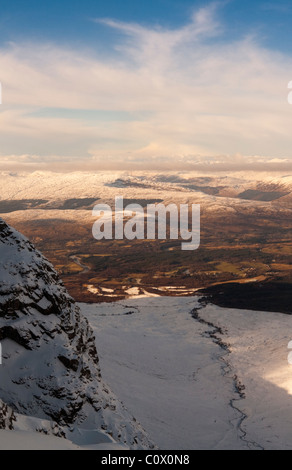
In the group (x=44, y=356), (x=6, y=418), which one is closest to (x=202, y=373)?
(x=44, y=356)

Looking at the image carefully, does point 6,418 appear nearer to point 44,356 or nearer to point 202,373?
point 44,356

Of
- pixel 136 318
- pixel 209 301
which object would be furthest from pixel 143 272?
pixel 136 318

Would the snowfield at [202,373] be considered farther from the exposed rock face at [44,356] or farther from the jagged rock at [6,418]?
the jagged rock at [6,418]

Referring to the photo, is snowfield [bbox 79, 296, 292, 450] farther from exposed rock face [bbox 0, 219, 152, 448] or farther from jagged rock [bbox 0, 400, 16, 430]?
jagged rock [bbox 0, 400, 16, 430]

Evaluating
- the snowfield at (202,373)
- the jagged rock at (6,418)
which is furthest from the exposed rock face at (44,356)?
the snowfield at (202,373)

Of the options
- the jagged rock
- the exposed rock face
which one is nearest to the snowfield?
the exposed rock face
